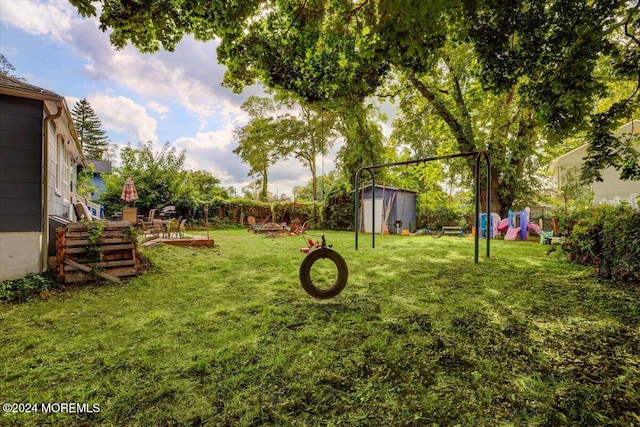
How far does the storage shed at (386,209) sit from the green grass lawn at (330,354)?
11.3m

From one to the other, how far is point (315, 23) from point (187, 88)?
284 inches

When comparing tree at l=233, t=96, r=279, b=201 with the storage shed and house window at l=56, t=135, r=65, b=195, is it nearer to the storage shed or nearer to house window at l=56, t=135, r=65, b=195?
the storage shed

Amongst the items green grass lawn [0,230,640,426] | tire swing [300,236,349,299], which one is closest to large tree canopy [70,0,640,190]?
green grass lawn [0,230,640,426]

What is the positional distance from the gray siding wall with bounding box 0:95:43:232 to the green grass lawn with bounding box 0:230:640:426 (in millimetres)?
1674

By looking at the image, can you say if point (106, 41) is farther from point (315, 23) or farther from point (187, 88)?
point (187, 88)

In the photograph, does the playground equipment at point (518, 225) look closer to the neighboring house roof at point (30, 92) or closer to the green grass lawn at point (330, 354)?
the green grass lawn at point (330, 354)

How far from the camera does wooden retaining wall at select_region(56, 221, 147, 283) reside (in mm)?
5070

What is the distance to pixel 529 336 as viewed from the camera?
3.13 m

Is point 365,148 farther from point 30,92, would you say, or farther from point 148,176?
point 30,92

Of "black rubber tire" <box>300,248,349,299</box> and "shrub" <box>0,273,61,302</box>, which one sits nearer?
"black rubber tire" <box>300,248,349,299</box>

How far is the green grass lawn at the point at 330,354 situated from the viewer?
77.0 inches

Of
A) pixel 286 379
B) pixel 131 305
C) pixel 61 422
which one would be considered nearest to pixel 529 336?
pixel 286 379

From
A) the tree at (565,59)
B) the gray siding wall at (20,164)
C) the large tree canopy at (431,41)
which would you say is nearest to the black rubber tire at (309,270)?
the large tree canopy at (431,41)

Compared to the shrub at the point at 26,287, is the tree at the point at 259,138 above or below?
above
